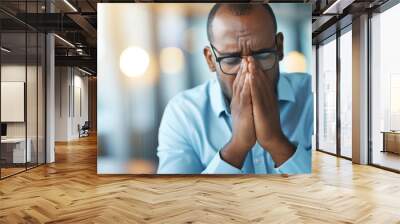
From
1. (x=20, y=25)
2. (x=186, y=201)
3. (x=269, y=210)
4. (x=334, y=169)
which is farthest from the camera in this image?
(x=334, y=169)

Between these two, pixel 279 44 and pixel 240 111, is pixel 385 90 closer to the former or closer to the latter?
pixel 279 44

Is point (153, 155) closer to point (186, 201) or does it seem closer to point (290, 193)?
point (186, 201)

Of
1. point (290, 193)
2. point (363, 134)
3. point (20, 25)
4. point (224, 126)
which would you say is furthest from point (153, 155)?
point (363, 134)

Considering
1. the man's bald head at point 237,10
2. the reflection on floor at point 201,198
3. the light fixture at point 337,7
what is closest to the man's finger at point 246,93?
the man's bald head at point 237,10

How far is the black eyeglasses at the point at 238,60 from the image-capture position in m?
6.20

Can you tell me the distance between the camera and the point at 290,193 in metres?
5.28

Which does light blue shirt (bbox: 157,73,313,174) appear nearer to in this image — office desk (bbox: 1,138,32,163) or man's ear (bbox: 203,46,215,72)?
man's ear (bbox: 203,46,215,72)

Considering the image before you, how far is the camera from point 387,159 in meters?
7.84

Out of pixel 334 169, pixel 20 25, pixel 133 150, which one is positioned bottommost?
pixel 334 169

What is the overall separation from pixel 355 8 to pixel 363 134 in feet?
8.79

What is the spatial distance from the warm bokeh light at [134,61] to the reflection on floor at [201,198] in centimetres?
180

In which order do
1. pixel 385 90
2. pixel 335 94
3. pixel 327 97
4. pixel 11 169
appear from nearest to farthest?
1. pixel 11 169
2. pixel 385 90
3. pixel 335 94
4. pixel 327 97

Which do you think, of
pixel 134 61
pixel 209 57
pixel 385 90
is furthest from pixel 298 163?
pixel 134 61

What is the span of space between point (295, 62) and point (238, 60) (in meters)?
0.98
